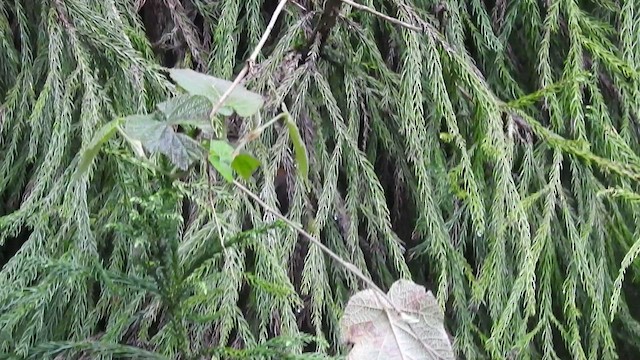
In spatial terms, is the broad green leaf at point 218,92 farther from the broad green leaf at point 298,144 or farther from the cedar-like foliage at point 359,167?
the cedar-like foliage at point 359,167

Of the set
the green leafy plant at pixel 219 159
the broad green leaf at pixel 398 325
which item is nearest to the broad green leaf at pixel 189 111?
the green leafy plant at pixel 219 159

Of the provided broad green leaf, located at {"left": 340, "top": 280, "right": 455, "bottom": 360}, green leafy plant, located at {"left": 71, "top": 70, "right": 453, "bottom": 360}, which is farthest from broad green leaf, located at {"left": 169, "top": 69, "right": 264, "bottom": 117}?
broad green leaf, located at {"left": 340, "top": 280, "right": 455, "bottom": 360}

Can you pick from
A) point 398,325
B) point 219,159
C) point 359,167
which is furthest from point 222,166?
point 359,167

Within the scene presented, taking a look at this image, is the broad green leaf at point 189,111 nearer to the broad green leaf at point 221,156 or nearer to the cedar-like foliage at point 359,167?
the broad green leaf at point 221,156

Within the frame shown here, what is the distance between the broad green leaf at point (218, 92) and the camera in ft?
2.20

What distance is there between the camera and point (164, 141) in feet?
2.08

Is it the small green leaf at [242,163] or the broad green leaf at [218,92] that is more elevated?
the broad green leaf at [218,92]

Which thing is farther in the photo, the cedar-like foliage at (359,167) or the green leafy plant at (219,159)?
the cedar-like foliage at (359,167)

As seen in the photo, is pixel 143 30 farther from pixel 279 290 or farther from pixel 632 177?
pixel 632 177

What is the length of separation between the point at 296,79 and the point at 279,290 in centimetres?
38

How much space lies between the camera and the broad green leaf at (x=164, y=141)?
2.06 ft

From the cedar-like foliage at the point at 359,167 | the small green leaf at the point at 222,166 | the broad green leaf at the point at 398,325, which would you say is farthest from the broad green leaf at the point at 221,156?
the cedar-like foliage at the point at 359,167

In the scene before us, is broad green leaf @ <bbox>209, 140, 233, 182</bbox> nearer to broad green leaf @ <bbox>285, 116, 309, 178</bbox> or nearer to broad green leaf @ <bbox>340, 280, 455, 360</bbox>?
broad green leaf @ <bbox>285, 116, 309, 178</bbox>

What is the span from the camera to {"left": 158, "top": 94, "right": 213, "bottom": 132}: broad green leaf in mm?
656
